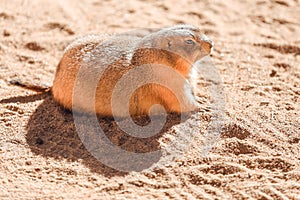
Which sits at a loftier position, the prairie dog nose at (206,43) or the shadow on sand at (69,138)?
the prairie dog nose at (206,43)

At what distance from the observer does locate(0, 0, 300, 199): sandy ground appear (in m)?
3.91

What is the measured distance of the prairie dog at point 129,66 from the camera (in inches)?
182

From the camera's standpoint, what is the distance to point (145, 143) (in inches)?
174

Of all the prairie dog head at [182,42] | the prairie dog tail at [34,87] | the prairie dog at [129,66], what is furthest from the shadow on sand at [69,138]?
the prairie dog head at [182,42]

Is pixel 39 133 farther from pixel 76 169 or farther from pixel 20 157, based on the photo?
pixel 76 169

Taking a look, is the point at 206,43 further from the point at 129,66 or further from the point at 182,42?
the point at 129,66

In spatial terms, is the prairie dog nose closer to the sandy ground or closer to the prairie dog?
the prairie dog

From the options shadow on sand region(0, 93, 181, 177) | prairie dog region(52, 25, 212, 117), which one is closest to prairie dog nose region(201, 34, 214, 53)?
prairie dog region(52, 25, 212, 117)

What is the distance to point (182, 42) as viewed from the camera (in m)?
4.79

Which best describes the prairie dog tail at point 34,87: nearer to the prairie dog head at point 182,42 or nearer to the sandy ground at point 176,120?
the sandy ground at point 176,120

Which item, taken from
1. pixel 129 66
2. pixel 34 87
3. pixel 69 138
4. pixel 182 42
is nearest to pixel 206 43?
pixel 182 42

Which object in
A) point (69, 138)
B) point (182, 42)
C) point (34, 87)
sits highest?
point (182, 42)

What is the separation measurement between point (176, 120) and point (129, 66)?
0.70 metres

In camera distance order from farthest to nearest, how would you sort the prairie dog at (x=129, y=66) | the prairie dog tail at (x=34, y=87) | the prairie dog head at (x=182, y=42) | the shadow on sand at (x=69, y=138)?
the prairie dog tail at (x=34, y=87)
the prairie dog head at (x=182, y=42)
the prairie dog at (x=129, y=66)
the shadow on sand at (x=69, y=138)
